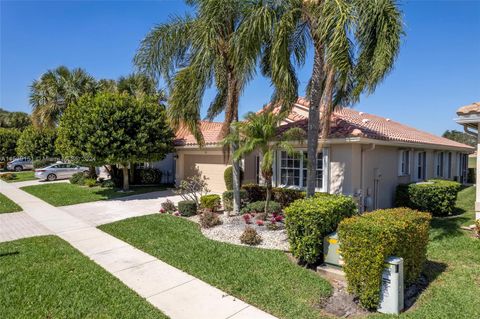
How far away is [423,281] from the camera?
6176 mm

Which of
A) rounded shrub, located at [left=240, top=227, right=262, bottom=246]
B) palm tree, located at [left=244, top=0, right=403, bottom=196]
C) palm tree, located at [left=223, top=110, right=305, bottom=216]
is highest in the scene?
palm tree, located at [left=244, top=0, right=403, bottom=196]

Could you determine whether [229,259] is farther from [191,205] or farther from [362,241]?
[191,205]

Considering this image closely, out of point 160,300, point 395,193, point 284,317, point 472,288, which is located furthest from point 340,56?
point 395,193

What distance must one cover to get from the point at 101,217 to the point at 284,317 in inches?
393

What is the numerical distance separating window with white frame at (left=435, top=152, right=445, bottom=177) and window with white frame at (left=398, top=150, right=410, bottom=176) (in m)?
4.78

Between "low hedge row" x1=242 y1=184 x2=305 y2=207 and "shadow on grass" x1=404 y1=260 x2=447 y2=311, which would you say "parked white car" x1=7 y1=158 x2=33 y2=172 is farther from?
"shadow on grass" x1=404 y1=260 x2=447 y2=311

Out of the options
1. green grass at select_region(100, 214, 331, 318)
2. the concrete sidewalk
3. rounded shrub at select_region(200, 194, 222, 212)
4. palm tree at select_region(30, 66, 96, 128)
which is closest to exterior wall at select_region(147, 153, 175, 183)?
palm tree at select_region(30, 66, 96, 128)

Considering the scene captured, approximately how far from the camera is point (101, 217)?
491 inches

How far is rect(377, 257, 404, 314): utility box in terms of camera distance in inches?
195

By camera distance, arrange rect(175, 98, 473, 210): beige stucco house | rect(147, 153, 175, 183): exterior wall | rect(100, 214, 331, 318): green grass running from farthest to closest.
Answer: rect(147, 153, 175, 183): exterior wall → rect(175, 98, 473, 210): beige stucco house → rect(100, 214, 331, 318): green grass

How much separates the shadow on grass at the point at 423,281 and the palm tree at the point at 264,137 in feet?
16.4

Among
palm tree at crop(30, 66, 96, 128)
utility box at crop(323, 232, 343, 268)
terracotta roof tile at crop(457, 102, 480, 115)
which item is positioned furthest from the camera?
palm tree at crop(30, 66, 96, 128)

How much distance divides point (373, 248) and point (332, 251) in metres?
1.58

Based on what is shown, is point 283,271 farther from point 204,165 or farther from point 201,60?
point 204,165
